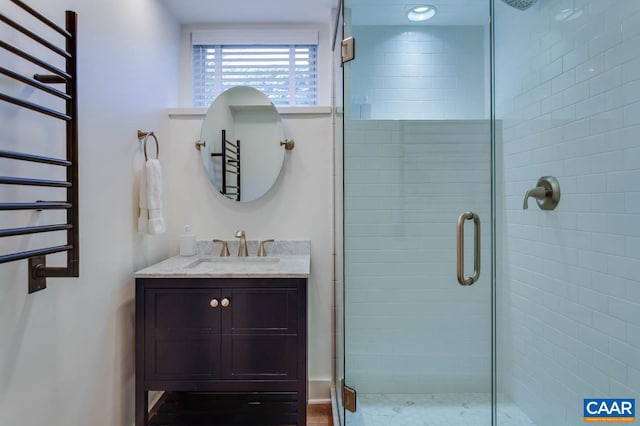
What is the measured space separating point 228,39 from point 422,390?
243cm

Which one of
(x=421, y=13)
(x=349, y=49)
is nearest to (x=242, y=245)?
(x=349, y=49)

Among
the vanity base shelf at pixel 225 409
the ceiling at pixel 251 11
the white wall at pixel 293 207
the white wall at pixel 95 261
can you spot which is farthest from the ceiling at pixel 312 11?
the vanity base shelf at pixel 225 409

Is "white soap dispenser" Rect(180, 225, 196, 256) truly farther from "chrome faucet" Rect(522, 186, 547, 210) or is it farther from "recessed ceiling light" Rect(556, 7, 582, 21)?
"recessed ceiling light" Rect(556, 7, 582, 21)

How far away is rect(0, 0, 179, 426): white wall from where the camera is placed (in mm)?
1090

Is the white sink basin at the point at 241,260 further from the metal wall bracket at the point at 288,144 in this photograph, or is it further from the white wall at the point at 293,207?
the metal wall bracket at the point at 288,144

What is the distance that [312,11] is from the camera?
2191 mm

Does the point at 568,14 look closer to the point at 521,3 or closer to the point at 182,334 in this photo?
the point at 521,3

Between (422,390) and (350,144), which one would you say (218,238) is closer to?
(350,144)

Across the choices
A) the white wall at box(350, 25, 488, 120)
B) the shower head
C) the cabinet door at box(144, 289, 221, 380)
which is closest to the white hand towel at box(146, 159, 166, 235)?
the cabinet door at box(144, 289, 221, 380)

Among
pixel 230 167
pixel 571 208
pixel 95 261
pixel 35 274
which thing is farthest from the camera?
pixel 230 167

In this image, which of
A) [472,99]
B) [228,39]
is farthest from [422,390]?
[228,39]

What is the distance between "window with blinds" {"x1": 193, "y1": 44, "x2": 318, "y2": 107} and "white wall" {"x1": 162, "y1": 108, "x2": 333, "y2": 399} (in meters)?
0.25

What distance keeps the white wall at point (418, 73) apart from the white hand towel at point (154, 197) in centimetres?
106

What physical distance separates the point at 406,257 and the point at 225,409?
1.28 metres
